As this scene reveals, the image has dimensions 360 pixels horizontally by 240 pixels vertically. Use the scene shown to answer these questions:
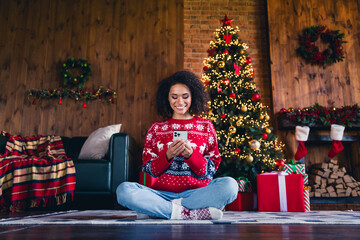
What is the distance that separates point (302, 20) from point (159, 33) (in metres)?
2.06

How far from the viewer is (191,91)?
1.82 meters

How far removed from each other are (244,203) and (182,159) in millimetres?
1367

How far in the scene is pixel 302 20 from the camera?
3.87m

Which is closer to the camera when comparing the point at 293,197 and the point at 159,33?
the point at 293,197

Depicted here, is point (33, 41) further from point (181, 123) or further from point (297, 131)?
point (297, 131)

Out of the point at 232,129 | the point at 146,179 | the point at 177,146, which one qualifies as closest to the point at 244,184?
the point at 232,129

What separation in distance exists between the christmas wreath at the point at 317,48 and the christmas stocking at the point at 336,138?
1002 mm

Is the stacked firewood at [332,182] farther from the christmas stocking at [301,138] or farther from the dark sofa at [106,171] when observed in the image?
the dark sofa at [106,171]

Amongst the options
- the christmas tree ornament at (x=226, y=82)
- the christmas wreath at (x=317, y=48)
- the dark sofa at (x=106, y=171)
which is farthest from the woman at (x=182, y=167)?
the christmas wreath at (x=317, y=48)

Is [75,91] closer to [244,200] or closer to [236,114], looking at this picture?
[236,114]

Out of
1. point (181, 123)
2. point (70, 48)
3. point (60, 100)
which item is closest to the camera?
point (181, 123)

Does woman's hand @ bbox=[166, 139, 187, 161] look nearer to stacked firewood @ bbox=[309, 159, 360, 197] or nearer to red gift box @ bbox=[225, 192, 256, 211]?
red gift box @ bbox=[225, 192, 256, 211]

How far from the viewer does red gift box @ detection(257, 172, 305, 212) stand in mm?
2326

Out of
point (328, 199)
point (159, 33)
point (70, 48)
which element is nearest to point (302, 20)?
point (159, 33)
